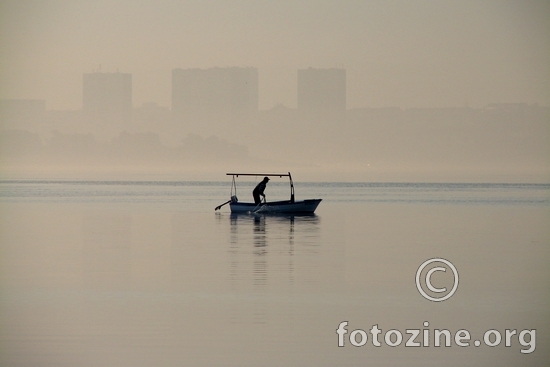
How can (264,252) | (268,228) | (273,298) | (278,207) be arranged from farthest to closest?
(278,207)
(268,228)
(264,252)
(273,298)

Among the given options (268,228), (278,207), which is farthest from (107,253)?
(278,207)

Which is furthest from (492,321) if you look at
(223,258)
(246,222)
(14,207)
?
(14,207)

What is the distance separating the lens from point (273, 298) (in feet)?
65.2

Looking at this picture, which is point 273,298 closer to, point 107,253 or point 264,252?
point 264,252

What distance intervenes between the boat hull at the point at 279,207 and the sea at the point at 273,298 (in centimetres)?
960

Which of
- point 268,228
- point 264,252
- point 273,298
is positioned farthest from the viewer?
point 268,228

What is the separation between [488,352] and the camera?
15.8 m

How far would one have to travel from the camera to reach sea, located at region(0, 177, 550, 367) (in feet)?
51.3

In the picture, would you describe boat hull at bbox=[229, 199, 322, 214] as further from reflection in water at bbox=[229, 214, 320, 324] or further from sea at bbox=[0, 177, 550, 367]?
sea at bbox=[0, 177, 550, 367]

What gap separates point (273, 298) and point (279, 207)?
26746mm

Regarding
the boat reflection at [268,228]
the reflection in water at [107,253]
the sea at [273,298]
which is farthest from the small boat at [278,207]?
the sea at [273,298]

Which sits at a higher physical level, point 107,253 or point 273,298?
point 107,253

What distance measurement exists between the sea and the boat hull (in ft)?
31.5

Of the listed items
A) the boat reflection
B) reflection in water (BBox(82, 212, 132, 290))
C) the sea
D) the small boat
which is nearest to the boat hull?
the small boat
